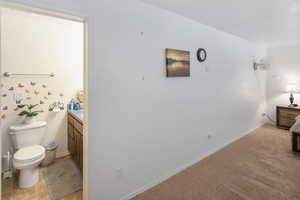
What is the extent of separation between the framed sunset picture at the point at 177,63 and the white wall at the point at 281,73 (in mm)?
3948

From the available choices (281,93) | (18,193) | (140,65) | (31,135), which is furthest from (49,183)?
(281,93)

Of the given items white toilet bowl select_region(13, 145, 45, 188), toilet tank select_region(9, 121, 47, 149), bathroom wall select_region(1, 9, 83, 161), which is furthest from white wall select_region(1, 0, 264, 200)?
bathroom wall select_region(1, 9, 83, 161)

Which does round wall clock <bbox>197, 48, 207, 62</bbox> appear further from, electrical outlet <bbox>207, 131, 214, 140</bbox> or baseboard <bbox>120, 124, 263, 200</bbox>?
baseboard <bbox>120, 124, 263, 200</bbox>

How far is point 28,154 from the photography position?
2.02 m

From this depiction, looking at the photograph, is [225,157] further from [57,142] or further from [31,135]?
[31,135]

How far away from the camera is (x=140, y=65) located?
6.15 feet

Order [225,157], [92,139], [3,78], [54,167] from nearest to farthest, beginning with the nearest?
[92,139] → [3,78] → [54,167] → [225,157]

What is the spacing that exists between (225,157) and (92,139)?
249 cm

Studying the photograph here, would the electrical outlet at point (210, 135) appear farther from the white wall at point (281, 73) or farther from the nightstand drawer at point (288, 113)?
the white wall at point (281, 73)

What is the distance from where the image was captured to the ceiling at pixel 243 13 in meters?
1.91

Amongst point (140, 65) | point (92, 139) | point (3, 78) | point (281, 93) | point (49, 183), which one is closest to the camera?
point (92, 139)

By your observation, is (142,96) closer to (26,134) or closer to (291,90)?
(26,134)

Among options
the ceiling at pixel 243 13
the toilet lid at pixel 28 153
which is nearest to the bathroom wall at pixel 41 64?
the toilet lid at pixel 28 153

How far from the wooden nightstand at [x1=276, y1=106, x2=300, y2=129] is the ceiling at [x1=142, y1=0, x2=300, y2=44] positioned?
2.13 metres
